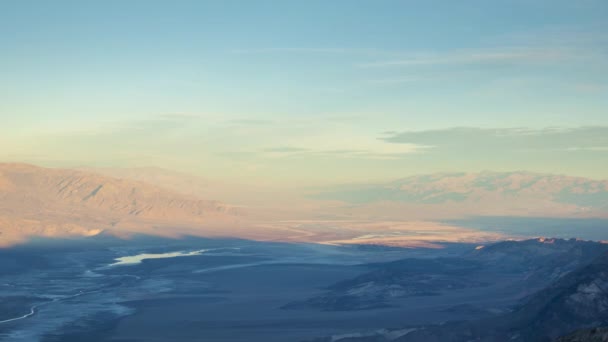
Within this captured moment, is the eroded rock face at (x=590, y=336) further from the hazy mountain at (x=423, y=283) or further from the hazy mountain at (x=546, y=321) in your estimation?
the hazy mountain at (x=423, y=283)

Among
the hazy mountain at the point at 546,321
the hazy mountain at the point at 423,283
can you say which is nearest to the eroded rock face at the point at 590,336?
the hazy mountain at the point at 546,321

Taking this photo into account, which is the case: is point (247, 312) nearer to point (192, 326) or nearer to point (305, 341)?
point (192, 326)

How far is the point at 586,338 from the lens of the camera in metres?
47.1

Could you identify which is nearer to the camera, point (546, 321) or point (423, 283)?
point (546, 321)

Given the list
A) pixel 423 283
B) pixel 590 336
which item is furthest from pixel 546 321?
pixel 423 283

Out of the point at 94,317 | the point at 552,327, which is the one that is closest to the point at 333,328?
the point at 552,327

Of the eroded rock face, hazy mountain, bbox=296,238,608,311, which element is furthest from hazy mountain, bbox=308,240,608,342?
the eroded rock face

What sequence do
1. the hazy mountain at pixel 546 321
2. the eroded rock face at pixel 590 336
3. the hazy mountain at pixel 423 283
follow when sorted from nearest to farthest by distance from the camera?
the eroded rock face at pixel 590 336 < the hazy mountain at pixel 546 321 < the hazy mountain at pixel 423 283

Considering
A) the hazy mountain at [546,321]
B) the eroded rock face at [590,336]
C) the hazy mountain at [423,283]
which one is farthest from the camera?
the hazy mountain at [423,283]

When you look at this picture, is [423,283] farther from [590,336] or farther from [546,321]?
[590,336]

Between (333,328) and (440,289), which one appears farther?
(440,289)

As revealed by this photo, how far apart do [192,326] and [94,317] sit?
897 inches

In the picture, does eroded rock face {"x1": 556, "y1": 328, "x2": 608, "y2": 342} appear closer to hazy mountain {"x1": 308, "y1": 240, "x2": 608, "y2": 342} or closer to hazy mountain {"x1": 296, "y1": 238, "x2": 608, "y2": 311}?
hazy mountain {"x1": 308, "y1": 240, "x2": 608, "y2": 342}

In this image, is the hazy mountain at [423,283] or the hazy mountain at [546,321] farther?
the hazy mountain at [423,283]
